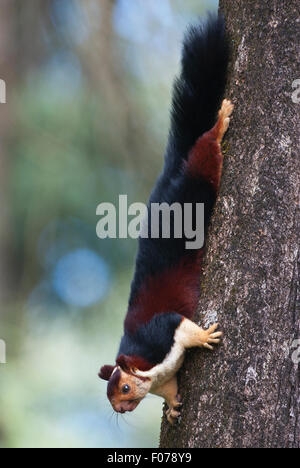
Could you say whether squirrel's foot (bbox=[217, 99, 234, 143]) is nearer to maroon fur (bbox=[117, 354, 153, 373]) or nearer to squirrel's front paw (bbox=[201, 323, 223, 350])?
squirrel's front paw (bbox=[201, 323, 223, 350])

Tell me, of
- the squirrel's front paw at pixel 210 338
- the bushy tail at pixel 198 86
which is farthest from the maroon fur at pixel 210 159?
the squirrel's front paw at pixel 210 338

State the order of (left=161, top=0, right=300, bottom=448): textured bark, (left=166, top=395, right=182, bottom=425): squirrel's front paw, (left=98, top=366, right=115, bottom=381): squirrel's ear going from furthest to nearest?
(left=98, top=366, right=115, bottom=381): squirrel's ear → (left=166, top=395, right=182, bottom=425): squirrel's front paw → (left=161, top=0, right=300, bottom=448): textured bark

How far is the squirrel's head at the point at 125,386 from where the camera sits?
1.98 metres

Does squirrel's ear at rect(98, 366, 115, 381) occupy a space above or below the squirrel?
below

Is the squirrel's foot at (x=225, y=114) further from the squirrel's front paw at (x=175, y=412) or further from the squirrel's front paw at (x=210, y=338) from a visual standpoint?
the squirrel's front paw at (x=175, y=412)

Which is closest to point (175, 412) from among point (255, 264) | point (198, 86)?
point (255, 264)

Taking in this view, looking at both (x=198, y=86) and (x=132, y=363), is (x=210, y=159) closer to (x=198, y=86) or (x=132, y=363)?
(x=198, y=86)

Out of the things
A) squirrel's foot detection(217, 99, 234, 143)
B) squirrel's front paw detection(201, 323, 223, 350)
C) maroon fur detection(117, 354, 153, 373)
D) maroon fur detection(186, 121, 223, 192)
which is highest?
squirrel's foot detection(217, 99, 234, 143)

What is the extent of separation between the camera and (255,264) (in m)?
1.84

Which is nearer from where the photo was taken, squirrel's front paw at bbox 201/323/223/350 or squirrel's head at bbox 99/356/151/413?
squirrel's front paw at bbox 201/323/223/350

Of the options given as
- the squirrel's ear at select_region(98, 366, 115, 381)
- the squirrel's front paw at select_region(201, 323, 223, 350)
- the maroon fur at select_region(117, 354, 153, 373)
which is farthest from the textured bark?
the squirrel's ear at select_region(98, 366, 115, 381)

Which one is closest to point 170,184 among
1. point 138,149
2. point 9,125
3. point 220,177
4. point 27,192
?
point 220,177

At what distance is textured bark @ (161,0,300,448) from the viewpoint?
1712 mm

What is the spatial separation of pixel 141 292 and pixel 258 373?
24.8 inches
